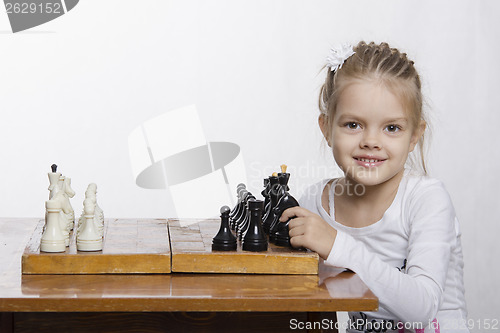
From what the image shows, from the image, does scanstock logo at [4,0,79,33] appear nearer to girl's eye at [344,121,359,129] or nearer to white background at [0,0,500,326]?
white background at [0,0,500,326]

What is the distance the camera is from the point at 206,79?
3490mm

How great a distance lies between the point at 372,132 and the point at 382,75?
16 cm

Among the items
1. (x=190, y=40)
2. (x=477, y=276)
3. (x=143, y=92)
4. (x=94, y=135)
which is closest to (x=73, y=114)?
(x=94, y=135)

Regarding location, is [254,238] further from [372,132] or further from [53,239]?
[372,132]

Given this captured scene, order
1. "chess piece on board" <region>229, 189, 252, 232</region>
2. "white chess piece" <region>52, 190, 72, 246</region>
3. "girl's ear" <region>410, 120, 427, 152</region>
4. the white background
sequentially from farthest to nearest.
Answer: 1. the white background
2. "girl's ear" <region>410, 120, 427, 152</region>
3. "chess piece on board" <region>229, 189, 252, 232</region>
4. "white chess piece" <region>52, 190, 72, 246</region>

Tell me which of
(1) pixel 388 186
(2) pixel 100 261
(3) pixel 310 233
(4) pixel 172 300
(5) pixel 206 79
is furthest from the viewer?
(5) pixel 206 79

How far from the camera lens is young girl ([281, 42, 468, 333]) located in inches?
65.2

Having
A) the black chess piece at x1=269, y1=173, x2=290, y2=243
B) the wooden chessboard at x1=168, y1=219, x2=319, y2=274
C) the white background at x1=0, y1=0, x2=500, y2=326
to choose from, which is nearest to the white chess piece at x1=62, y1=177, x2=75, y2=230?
the wooden chessboard at x1=168, y1=219, x2=319, y2=274

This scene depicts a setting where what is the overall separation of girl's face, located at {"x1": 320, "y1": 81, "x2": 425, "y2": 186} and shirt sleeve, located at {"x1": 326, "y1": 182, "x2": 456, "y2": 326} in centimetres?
15

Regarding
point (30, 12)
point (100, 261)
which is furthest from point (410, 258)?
point (30, 12)

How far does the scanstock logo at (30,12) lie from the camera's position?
11.3 feet

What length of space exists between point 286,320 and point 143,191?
2296mm

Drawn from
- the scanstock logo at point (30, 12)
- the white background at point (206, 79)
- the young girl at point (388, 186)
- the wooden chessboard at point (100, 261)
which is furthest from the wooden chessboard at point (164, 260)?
the scanstock logo at point (30, 12)

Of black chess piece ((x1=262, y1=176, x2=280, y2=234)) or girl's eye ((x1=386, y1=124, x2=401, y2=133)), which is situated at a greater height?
girl's eye ((x1=386, y1=124, x2=401, y2=133))
